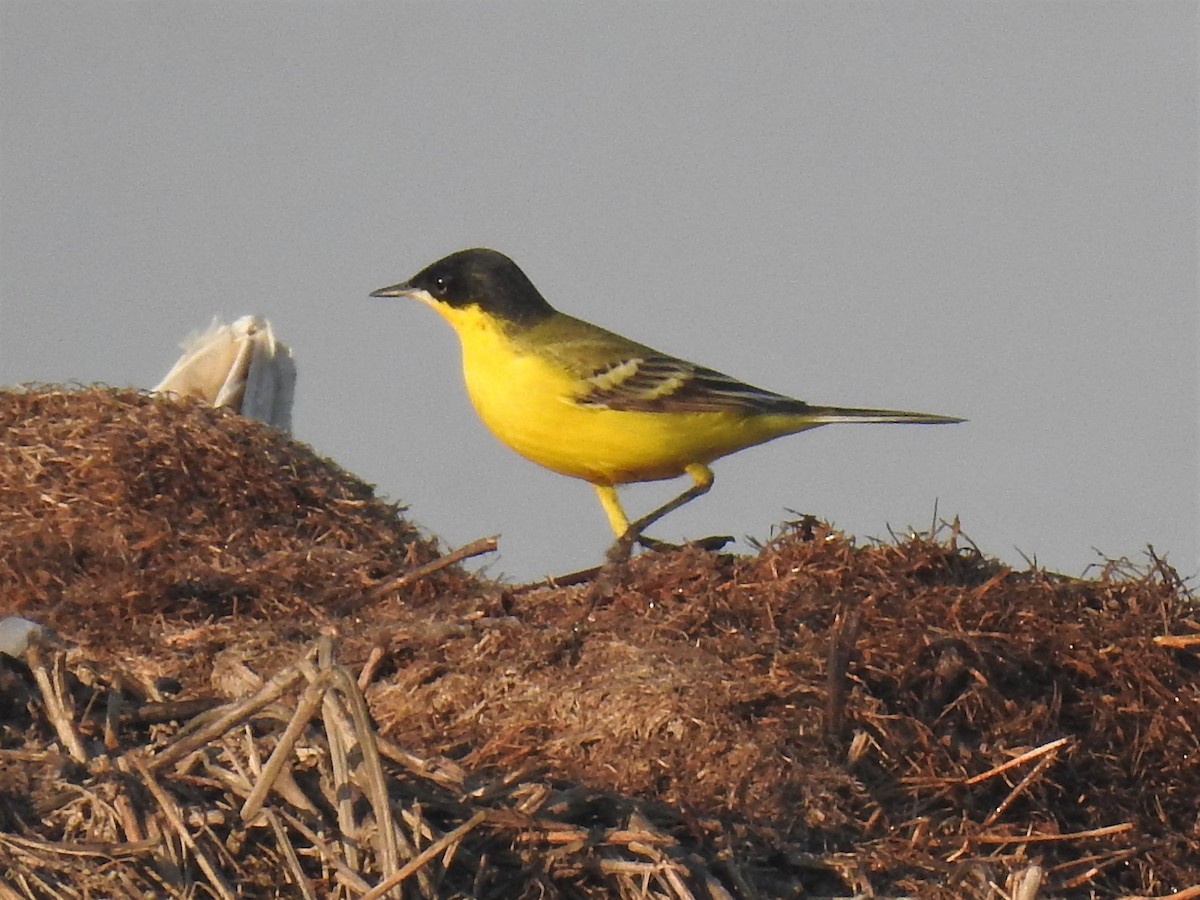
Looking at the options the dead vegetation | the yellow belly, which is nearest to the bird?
the yellow belly

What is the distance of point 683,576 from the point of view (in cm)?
604

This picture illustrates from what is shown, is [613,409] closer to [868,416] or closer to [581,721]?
[868,416]

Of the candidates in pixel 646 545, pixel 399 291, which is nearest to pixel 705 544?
pixel 646 545

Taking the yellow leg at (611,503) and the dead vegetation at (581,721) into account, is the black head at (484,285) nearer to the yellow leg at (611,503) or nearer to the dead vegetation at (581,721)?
the yellow leg at (611,503)

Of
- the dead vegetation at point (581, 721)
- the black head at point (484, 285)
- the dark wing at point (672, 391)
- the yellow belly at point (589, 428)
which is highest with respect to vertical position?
the black head at point (484, 285)

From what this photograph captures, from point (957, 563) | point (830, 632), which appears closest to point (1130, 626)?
point (957, 563)

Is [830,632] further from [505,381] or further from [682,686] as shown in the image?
[505,381]

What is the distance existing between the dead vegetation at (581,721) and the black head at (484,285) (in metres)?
2.35

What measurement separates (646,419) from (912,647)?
3.41 m

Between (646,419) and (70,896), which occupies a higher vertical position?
(646,419)

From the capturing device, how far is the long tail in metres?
8.80

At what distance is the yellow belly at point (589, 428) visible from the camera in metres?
8.55

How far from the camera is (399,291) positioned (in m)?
9.52

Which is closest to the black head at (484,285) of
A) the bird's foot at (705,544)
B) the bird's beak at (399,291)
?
the bird's beak at (399,291)
